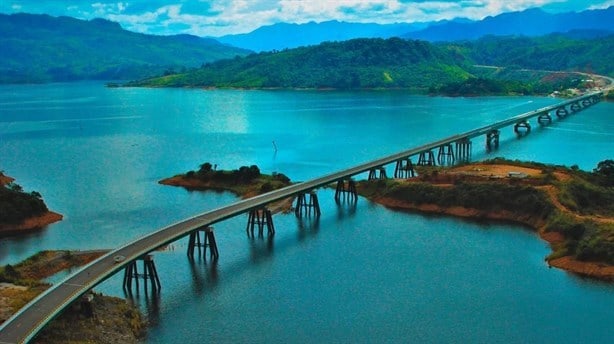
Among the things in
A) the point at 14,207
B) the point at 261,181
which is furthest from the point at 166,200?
the point at 14,207

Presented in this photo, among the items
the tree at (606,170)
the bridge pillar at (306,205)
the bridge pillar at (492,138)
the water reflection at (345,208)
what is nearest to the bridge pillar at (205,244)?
the bridge pillar at (306,205)

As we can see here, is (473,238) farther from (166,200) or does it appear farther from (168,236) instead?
(166,200)

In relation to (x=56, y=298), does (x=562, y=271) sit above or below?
below

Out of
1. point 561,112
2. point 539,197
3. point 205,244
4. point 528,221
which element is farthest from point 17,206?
point 561,112

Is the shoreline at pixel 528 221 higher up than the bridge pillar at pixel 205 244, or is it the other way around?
the bridge pillar at pixel 205 244

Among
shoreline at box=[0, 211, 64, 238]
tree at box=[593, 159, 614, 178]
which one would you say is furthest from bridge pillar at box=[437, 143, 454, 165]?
shoreline at box=[0, 211, 64, 238]

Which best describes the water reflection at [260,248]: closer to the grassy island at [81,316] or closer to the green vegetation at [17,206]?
the grassy island at [81,316]

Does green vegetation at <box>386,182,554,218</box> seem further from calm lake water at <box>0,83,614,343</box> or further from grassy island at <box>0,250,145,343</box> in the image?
grassy island at <box>0,250,145,343</box>

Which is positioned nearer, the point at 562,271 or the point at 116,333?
the point at 116,333
